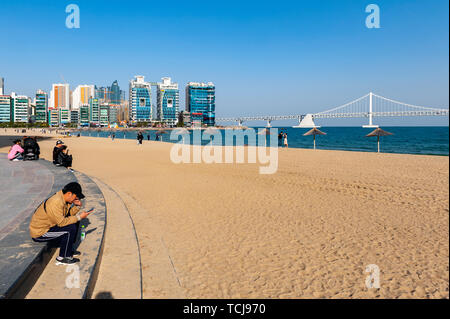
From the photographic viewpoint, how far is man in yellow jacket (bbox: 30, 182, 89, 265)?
11.3ft

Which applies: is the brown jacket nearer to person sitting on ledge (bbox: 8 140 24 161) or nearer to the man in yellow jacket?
the man in yellow jacket

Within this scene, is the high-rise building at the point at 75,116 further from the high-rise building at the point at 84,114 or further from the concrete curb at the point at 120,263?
the concrete curb at the point at 120,263

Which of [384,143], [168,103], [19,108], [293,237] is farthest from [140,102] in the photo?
[293,237]

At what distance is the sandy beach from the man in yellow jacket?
1.07 meters

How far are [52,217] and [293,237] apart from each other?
3.91m

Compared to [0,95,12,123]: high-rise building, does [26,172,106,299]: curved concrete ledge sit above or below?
below

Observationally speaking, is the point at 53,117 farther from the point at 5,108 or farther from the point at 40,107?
the point at 5,108

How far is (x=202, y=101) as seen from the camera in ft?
611

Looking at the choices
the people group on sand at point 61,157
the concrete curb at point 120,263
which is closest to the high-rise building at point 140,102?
the people group on sand at point 61,157

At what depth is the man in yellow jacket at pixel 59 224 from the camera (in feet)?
11.3

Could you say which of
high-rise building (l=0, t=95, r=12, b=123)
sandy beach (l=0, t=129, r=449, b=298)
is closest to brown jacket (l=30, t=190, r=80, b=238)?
sandy beach (l=0, t=129, r=449, b=298)

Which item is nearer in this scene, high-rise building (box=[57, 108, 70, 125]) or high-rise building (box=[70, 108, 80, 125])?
high-rise building (box=[57, 108, 70, 125])
